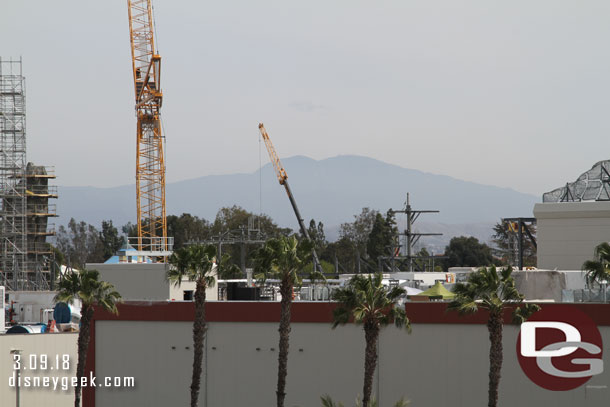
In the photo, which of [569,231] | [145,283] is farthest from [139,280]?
[569,231]

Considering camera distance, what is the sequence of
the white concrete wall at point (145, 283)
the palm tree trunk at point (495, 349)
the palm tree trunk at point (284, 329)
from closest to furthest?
the palm tree trunk at point (495, 349)
the palm tree trunk at point (284, 329)
the white concrete wall at point (145, 283)

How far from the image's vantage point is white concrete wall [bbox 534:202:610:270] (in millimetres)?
61281

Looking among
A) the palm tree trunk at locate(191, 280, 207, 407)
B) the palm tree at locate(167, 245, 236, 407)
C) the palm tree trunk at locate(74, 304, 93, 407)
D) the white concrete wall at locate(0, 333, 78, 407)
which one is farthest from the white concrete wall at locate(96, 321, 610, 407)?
the white concrete wall at locate(0, 333, 78, 407)

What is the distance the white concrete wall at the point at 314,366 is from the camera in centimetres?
3934

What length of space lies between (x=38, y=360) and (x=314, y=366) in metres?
15.4

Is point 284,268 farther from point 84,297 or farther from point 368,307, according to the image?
point 84,297

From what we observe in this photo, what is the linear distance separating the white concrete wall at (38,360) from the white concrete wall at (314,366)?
185 inches

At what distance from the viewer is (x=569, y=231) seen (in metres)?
63.0

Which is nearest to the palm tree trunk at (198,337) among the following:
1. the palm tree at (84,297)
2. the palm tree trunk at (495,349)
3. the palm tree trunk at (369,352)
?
the palm tree at (84,297)

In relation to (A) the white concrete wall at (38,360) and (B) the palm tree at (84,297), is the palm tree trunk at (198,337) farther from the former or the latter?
(A) the white concrete wall at (38,360)

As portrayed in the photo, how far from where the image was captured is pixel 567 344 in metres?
38.8

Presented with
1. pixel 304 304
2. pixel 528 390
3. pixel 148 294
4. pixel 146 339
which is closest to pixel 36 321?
pixel 148 294

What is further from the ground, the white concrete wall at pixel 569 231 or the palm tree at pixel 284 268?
the white concrete wall at pixel 569 231

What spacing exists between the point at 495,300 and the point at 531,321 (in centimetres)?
510
